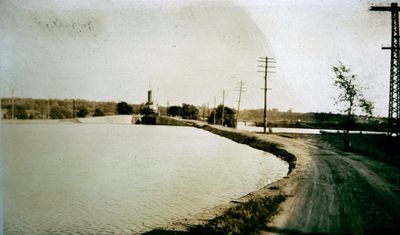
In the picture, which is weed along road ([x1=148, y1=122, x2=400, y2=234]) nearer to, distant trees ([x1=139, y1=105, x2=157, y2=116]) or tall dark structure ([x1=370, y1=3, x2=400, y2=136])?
tall dark structure ([x1=370, y1=3, x2=400, y2=136])

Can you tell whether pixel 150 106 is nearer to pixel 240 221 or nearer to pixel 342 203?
pixel 342 203

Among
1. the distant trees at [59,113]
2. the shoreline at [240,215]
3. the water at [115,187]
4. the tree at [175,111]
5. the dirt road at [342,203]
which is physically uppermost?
the tree at [175,111]

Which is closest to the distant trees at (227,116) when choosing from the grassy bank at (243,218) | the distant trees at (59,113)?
the distant trees at (59,113)

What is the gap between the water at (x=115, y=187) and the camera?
1326 centimetres

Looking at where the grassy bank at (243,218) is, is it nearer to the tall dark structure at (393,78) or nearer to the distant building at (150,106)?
the tall dark structure at (393,78)

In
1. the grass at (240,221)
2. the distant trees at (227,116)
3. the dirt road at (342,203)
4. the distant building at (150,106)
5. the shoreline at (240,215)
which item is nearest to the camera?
the dirt road at (342,203)

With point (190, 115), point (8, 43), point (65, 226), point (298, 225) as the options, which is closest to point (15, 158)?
point (8, 43)

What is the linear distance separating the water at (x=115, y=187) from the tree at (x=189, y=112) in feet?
314

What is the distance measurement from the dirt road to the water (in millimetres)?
3499

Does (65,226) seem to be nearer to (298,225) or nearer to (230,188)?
(298,225)

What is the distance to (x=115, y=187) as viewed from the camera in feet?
62.2

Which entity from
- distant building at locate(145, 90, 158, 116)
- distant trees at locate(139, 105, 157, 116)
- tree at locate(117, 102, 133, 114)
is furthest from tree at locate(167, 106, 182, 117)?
distant trees at locate(139, 105, 157, 116)

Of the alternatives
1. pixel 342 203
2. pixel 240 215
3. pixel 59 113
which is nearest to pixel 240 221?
pixel 240 215

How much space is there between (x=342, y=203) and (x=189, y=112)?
380ft
